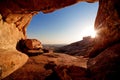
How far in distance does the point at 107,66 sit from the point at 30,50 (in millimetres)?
13052

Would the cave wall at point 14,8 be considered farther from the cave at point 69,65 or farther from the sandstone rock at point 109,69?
the sandstone rock at point 109,69

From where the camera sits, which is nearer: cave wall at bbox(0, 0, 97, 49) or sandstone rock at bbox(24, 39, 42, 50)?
cave wall at bbox(0, 0, 97, 49)

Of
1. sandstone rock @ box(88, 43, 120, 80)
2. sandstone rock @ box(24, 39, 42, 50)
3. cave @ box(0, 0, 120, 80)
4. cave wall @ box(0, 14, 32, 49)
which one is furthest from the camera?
sandstone rock @ box(24, 39, 42, 50)

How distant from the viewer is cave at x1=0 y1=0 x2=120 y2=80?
8.00 metres

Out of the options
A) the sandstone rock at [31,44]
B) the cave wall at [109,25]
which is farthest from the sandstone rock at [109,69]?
the sandstone rock at [31,44]

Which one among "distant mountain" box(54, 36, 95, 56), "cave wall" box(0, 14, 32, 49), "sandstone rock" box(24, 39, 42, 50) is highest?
"cave wall" box(0, 14, 32, 49)

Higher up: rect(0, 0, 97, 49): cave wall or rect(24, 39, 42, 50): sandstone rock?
rect(0, 0, 97, 49): cave wall

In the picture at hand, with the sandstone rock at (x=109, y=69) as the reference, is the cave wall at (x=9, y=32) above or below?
above

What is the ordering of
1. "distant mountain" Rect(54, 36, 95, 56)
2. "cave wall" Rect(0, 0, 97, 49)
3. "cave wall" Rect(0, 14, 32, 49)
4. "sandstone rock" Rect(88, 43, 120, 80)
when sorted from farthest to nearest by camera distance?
"distant mountain" Rect(54, 36, 95, 56), "cave wall" Rect(0, 14, 32, 49), "cave wall" Rect(0, 0, 97, 49), "sandstone rock" Rect(88, 43, 120, 80)

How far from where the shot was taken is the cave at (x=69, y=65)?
26.3 ft

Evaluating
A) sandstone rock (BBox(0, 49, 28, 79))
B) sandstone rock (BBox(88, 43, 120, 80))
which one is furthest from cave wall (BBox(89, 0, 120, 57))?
sandstone rock (BBox(0, 49, 28, 79))

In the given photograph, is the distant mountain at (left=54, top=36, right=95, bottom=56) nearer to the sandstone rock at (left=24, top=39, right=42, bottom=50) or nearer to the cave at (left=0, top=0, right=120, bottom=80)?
the sandstone rock at (left=24, top=39, right=42, bottom=50)

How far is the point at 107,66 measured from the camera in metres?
7.52

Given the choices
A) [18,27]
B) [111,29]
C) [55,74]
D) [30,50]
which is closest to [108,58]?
[111,29]
